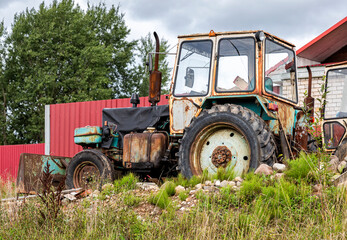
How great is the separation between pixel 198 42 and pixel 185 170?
198 centimetres

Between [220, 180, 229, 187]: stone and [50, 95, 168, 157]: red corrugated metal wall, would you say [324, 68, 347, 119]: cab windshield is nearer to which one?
[220, 180, 229, 187]: stone

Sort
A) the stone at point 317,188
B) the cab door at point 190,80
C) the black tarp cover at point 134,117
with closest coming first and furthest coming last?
the stone at point 317,188, the cab door at point 190,80, the black tarp cover at point 134,117

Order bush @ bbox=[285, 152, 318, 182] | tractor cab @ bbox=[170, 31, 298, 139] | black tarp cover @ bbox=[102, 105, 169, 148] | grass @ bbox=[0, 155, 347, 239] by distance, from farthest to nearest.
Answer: black tarp cover @ bbox=[102, 105, 169, 148] → tractor cab @ bbox=[170, 31, 298, 139] → bush @ bbox=[285, 152, 318, 182] → grass @ bbox=[0, 155, 347, 239]

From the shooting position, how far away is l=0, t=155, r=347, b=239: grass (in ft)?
13.5

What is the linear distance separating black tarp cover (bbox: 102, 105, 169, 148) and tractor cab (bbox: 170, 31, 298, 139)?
0.67 metres

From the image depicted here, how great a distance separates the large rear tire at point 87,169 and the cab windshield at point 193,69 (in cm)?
153

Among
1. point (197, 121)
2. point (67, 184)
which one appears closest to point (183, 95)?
point (197, 121)

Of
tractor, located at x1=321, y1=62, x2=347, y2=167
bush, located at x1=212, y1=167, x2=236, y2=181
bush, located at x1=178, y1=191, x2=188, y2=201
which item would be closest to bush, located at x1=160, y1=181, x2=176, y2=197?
bush, located at x1=178, y1=191, x2=188, y2=201

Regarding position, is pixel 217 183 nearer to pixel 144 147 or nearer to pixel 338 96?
pixel 144 147

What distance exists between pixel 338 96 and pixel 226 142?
2.86 metres

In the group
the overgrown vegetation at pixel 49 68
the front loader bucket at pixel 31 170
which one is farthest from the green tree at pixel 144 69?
the front loader bucket at pixel 31 170

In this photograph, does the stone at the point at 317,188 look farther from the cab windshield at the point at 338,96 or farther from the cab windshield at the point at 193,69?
the cab windshield at the point at 338,96

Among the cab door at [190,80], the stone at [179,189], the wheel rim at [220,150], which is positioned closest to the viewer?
the stone at [179,189]

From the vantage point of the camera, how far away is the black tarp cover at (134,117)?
24.6ft
